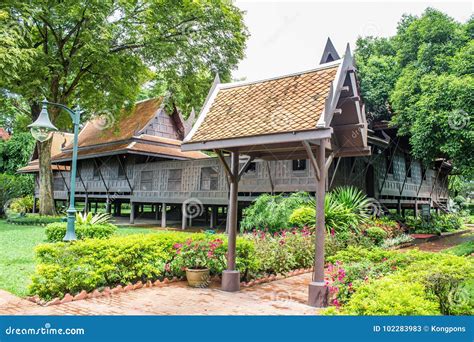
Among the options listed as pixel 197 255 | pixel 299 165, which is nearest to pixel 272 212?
pixel 299 165

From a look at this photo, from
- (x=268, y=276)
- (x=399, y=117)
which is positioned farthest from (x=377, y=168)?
(x=268, y=276)

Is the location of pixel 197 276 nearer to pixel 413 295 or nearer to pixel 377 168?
pixel 413 295

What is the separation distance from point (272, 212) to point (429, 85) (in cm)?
828

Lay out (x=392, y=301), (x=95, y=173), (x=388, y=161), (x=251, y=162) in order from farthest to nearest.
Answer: (x=95, y=173) → (x=388, y=161) → (x=251, y=162) → (x=392, y=301)

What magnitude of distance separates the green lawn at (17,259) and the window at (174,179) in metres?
6.90

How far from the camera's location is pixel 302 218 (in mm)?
11938

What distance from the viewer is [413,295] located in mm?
4336

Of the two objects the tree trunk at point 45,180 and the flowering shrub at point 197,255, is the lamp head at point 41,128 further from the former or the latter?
the tree trunk at point 45,180

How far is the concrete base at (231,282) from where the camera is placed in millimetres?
7043

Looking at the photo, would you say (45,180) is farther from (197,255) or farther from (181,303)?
(181,303)

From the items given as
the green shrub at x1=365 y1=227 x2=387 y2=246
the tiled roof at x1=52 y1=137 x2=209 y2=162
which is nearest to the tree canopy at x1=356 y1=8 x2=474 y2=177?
the green shrub at x1=365 y1=227 x2=387 y2=246

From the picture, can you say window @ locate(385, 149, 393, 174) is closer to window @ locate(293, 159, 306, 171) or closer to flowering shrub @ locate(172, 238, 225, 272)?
window @ locate(293, 159, 306, 171)

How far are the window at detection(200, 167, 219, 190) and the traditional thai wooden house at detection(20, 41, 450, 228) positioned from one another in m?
0.05
